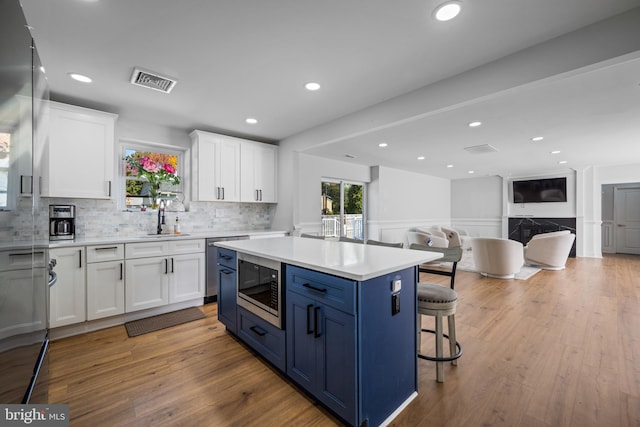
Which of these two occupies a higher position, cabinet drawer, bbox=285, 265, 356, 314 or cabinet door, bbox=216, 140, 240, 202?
cabinet door, bbox=216, 140, 240, 202

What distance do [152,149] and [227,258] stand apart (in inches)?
90.8

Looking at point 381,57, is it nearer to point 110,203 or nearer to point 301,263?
point 301,263

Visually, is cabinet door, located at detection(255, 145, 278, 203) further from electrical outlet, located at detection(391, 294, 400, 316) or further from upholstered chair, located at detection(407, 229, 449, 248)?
upholstered chair, located at detection(407, 229, 449, 248)

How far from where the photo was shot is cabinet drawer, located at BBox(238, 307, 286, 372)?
197cm

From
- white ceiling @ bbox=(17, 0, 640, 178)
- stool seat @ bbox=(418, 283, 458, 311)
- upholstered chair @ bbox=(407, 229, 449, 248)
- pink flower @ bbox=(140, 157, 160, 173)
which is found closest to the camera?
white ceiling @ bbox=(17, 0, 640, 178)

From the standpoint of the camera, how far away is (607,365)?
7.10ft

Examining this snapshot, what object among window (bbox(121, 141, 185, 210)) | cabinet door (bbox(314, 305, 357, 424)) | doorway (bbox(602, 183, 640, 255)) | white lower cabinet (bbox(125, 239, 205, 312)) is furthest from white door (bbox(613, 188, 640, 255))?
window (bbox(121, 141, 185, 210))

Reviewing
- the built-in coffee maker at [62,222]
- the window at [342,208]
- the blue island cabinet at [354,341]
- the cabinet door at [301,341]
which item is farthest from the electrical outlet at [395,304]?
the window at [342,208]

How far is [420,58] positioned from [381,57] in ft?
1.02

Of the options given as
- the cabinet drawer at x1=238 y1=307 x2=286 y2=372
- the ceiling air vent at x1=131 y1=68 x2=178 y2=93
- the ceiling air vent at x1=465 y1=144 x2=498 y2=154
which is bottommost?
the cabinet drawer at x1=238 y1=307 x2=286 y2=372

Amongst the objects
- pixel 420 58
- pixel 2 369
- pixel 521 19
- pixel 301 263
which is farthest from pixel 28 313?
pixel 521 19

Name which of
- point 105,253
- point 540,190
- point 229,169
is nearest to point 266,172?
point 229,169

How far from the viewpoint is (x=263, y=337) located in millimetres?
2188

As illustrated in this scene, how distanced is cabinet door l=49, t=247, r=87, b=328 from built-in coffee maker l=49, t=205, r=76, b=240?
1.20 feet
